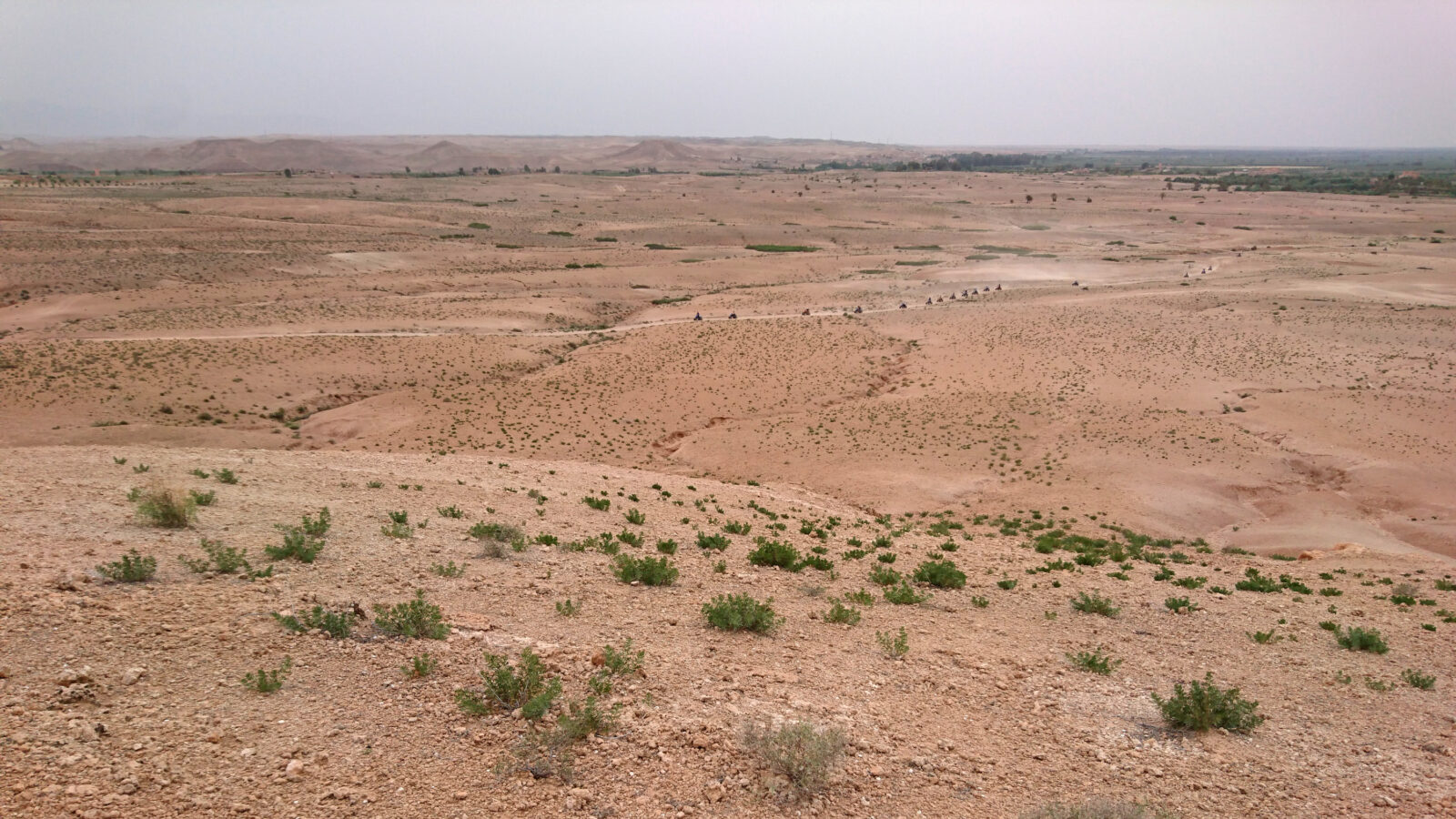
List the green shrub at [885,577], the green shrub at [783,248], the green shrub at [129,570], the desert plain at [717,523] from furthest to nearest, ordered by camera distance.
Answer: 1. the green shrub at [783,248]
2. the green shrub at [885,577]
3. the green shrub at [129,570]
4. the desert plain at [717,523]

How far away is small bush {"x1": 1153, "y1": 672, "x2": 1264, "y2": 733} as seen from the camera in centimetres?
732

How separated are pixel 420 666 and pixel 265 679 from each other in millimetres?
1164

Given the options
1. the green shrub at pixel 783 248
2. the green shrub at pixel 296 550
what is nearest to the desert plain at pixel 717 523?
the green shrub at pixel 296 550

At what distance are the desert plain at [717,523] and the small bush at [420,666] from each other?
0.10 metres

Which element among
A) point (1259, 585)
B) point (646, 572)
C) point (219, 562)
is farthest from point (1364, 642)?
point (219, 562)

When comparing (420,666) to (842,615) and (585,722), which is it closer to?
(585,722)

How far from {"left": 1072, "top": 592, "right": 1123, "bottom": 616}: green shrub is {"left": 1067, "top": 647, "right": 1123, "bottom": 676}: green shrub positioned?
1.70m

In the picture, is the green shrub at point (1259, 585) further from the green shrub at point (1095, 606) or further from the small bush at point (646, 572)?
the small bush at point (646, 572)

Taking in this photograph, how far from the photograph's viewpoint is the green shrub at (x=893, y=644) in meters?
8.56

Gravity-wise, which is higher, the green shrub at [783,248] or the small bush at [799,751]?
the green shrub at [783,248]

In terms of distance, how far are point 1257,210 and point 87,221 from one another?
111 meters

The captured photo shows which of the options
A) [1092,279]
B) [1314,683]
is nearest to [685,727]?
[1314,683]

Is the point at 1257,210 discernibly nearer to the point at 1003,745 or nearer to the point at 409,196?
the point at 409,196

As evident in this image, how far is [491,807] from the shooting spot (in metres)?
5.57
